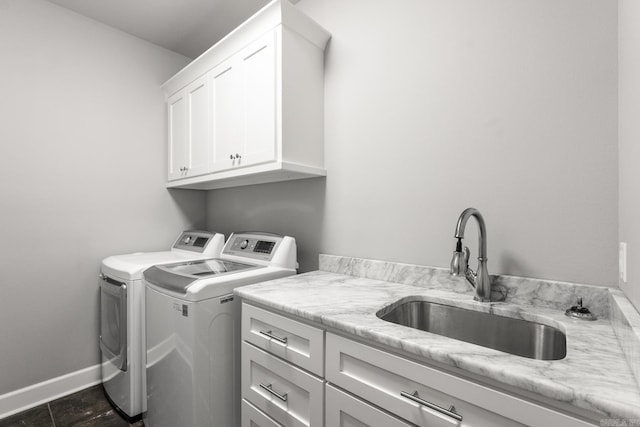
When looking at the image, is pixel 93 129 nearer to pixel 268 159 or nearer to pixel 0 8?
pixel 0 8

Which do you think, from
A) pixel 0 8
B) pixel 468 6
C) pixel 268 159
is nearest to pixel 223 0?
pixel 268 159

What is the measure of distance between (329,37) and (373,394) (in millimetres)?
1884

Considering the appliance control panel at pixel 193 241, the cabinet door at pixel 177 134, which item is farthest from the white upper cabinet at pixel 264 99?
the appliance control panel at pixel 193 241

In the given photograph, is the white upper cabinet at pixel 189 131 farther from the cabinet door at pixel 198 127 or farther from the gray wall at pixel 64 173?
the gray wall at pixel 64 173

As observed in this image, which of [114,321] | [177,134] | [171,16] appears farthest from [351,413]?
[171,16]

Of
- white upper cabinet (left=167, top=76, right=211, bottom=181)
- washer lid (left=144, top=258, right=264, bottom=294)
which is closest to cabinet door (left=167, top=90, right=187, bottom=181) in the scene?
white upper cabinet (left=167, top=76, right=211, bottom=181)

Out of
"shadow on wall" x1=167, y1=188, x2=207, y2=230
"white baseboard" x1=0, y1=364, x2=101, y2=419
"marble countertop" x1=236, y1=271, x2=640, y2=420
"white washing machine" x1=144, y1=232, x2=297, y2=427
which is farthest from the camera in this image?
"shadow on wall" x1=167, y1=188, x2=207, y2=230

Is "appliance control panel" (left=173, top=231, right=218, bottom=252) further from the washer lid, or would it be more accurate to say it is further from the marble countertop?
the marble countertop

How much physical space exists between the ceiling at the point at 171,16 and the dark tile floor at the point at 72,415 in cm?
271

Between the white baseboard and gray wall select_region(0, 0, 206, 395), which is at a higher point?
gray wall select_region(0, 0, 206, 395)

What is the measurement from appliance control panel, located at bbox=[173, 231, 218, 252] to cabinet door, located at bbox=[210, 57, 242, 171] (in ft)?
2.10

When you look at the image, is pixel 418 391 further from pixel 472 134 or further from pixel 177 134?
pixel 177 134

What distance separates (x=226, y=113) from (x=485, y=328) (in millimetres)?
1852

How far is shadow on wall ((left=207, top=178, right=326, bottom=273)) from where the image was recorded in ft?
6.23
